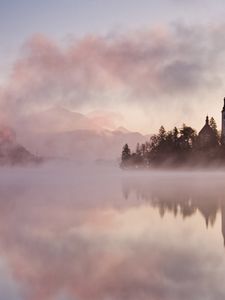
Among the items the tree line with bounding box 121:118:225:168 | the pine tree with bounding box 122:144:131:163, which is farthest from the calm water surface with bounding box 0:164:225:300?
the pine tree with bounding box 122:144:131:163

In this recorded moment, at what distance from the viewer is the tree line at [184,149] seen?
111m

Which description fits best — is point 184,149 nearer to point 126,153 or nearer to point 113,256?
point 126,153

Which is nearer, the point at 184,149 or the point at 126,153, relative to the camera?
the point at 184,149

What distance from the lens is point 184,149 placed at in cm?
11894

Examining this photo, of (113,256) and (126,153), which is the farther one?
(126,153)

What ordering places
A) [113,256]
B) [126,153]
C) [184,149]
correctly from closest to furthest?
[113,256]
[184,149]
[126,153]

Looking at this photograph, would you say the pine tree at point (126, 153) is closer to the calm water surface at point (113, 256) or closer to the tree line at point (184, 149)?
the tree line at point (184, 149)

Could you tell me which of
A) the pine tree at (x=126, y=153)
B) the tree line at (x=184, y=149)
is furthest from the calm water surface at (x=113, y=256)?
the pine tree at (x=126, y=153)

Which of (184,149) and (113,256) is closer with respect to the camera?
(113,256)

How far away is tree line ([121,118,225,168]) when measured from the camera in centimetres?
11058

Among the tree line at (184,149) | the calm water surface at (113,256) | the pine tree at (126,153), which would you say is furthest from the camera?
the pine tree at (126,153)

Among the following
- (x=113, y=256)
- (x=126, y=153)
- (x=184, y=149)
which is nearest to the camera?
(x=113, y=256)

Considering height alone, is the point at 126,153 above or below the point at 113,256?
above

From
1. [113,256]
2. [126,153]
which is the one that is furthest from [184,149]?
[113,256]
